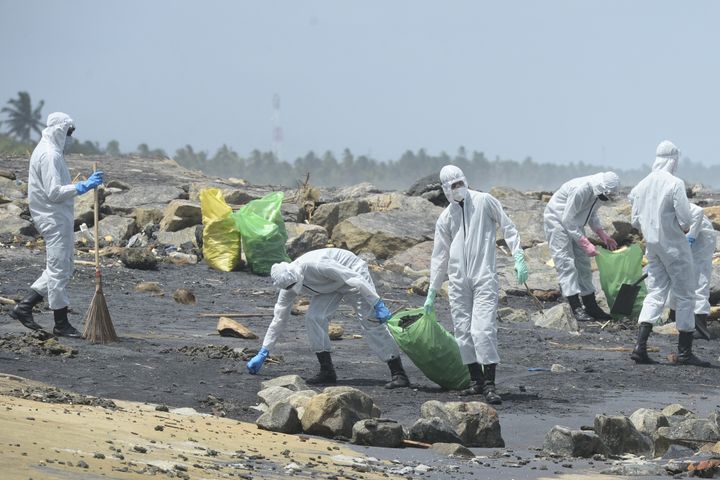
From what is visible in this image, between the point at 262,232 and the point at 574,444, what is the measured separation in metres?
9.22

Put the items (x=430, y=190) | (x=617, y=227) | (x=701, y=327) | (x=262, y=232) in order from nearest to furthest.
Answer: (x=701, y=327) → (x=262, y=232) → (x=617, y=227) → (x=430, y=190)

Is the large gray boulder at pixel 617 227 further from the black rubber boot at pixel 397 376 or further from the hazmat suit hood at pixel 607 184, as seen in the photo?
the black rubber boot at pixel 397 376

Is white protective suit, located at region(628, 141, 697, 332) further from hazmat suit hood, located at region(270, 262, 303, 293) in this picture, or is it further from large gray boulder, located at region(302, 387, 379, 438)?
large gray boulder, located at region(302, 387, 379, 438)

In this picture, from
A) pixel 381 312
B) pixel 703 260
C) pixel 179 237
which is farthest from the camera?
pixel 179 237

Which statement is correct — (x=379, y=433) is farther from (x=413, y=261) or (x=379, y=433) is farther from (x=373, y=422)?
(x=413, y=261)

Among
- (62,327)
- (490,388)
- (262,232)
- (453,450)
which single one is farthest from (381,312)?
(262,232)

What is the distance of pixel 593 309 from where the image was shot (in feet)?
47.9

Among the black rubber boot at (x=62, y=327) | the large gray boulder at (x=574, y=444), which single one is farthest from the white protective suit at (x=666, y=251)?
the black rubber boot at (x=62, y=327)

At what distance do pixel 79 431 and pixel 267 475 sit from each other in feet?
3.89

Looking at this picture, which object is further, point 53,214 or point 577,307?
point 577,307

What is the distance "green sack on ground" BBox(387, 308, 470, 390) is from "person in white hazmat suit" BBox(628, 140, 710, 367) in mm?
2309

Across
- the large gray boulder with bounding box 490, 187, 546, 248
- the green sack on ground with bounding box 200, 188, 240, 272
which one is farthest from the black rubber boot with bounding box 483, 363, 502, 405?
the large gray boulder with bounding box 490, 187, 546, 248

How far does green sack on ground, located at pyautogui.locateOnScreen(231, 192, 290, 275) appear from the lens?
16672mm

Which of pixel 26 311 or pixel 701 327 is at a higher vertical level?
pixel 701 327
